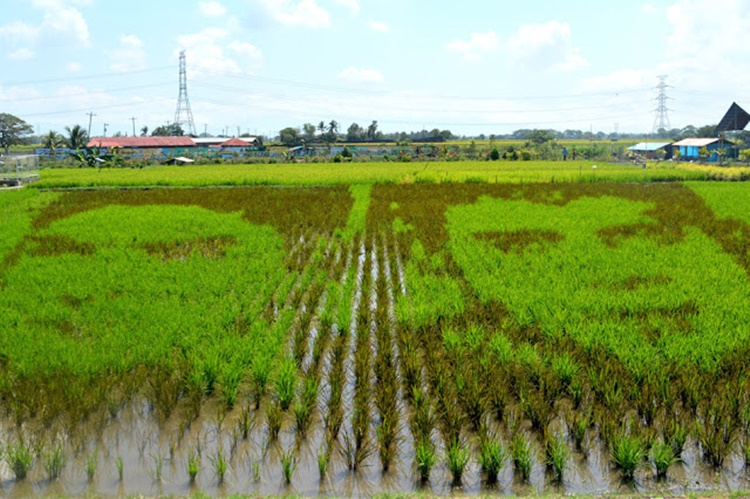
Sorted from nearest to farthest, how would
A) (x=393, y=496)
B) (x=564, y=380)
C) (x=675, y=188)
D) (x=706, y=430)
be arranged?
(x=393, y=496) → (x=706, y=430) → (x=564, y=380) → (x=675, y=188)

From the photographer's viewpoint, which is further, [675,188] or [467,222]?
[675,188]

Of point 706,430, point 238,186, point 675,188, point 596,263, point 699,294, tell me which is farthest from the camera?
point 238,186

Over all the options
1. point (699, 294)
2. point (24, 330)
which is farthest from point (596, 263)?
point (24, 330)

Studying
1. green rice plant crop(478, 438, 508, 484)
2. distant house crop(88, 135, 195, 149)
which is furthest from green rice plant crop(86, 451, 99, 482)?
distant house crop(88, 135, 195, 149)

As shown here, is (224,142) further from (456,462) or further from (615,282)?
(456,462)

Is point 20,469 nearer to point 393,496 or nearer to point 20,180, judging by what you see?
point 393,496
